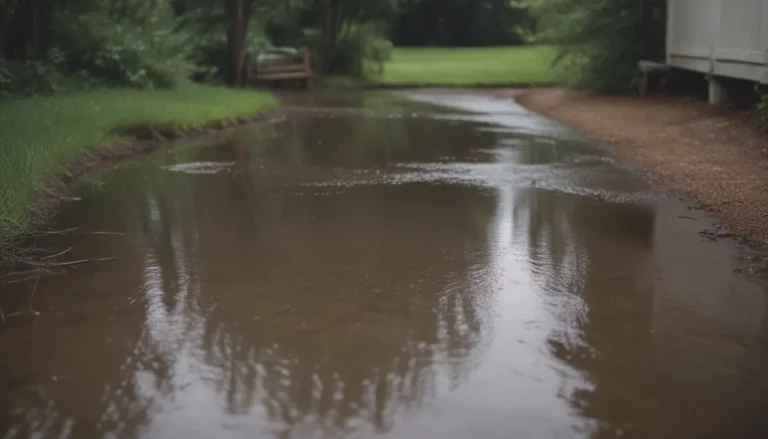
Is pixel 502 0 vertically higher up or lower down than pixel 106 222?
higher up

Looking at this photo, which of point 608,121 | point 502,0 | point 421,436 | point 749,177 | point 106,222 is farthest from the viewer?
point 502,0

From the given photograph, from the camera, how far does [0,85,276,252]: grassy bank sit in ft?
21.8

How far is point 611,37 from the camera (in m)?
17.7

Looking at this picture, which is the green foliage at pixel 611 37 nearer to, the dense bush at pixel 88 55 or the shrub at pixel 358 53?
the shrub at pixel 358 53

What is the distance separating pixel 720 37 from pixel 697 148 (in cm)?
413

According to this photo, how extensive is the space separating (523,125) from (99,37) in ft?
26.5

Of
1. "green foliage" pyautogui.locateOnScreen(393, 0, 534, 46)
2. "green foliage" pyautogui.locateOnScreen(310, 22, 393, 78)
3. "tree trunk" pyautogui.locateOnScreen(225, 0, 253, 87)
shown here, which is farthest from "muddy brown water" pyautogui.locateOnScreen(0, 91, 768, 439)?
"green foliage" pyautogui.locateOnScreen(393, 0, 534, 46)

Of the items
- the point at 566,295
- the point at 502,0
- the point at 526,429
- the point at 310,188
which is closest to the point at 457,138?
the point at 310,188

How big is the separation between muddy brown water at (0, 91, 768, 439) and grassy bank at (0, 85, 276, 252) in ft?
1.30

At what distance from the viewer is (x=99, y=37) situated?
15727 millimetres

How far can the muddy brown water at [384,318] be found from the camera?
3553 millimetres

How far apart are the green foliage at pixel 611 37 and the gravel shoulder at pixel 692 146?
0.95 meters

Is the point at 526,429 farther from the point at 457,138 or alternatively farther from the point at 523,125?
the point at 523,125

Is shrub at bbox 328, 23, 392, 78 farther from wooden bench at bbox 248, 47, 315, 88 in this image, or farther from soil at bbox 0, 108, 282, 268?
soil at bbox 0, 108, 282, 268
